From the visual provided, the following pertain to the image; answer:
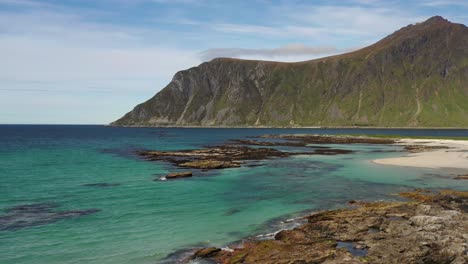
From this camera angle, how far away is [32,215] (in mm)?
33125

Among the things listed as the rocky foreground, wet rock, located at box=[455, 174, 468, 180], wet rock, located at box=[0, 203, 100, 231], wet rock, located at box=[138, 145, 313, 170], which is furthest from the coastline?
wet rock, located at box=[138, 145, 313, 170]

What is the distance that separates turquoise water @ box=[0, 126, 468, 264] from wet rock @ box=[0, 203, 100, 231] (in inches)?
9.9

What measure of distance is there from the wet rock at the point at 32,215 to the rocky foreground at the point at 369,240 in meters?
15.1

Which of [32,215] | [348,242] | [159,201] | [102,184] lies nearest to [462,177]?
[348,242]

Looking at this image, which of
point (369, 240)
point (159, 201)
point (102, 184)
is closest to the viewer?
point (369, 240)

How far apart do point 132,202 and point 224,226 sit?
12.5m

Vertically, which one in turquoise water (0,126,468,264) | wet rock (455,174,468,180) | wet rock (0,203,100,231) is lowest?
wet rock (455,174,468,180)

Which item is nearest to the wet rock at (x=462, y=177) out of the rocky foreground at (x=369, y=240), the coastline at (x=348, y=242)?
the coastline at (x=348, y=242)

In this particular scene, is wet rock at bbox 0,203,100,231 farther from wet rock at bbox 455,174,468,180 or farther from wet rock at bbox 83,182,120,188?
wet rock at bbox 455,174,468,180

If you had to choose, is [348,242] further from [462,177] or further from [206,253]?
[462,177]

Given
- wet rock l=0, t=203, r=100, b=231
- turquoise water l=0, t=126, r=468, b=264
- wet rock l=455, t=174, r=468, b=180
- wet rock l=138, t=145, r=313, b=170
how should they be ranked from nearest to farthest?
turquoise water l=0, t=126, r=468, b=264, wet rock l=0, t=203, r=100, b=231, wet rock l=455, t=174, r=468, b=180, wet rock l=138, t=145, r=313, b=170

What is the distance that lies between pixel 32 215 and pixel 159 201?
11.3 meters

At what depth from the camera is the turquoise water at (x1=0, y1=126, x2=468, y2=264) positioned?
25156 millimetres

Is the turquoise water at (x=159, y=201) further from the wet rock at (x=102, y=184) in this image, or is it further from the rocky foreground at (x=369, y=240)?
the rocky foreground at (x=369, y=240)
